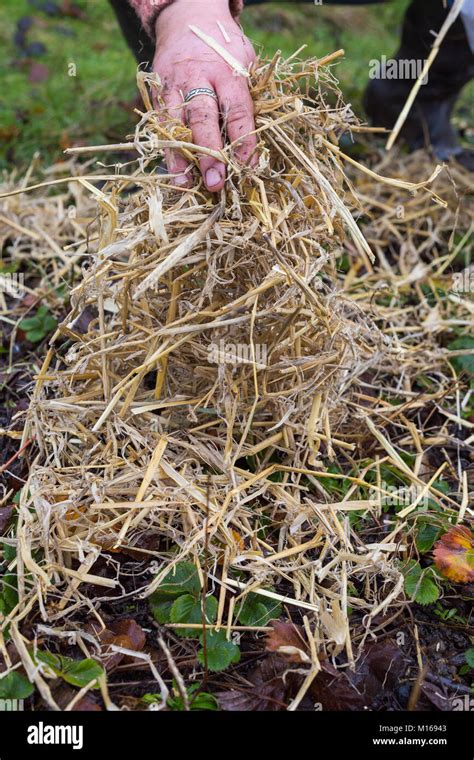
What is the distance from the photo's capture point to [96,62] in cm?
374

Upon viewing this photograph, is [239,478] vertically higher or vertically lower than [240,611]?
higher

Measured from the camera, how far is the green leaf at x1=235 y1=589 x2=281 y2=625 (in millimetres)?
1358

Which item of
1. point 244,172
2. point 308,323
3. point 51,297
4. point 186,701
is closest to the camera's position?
point 186,701

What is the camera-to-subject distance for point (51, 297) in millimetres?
2145

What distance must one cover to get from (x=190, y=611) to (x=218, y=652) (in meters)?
0.09

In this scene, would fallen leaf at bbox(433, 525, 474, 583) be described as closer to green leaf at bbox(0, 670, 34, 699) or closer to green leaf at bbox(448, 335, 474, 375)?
green leaf at bbox(448, 335, 474, 375)

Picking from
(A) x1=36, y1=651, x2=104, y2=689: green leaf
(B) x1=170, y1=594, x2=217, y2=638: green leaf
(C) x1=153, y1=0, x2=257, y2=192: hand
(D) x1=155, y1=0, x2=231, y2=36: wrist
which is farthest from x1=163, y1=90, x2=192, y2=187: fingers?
(A) x1=36, y1=651, x2=104, y2=689: green leaf

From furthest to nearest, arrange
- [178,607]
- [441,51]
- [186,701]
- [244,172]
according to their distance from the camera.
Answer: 1. [441,51]
2. [244,172]
3. [178,607]
4. [186,701]

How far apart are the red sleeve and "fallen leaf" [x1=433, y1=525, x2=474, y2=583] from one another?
131 centimetres

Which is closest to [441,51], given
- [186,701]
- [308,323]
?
[308,323]

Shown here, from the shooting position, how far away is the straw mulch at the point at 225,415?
4.57 ft
